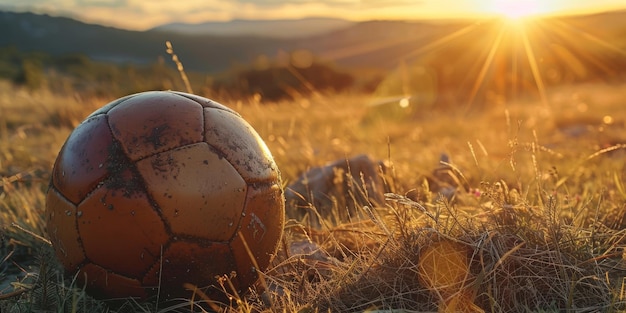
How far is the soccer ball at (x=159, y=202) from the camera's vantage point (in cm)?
235

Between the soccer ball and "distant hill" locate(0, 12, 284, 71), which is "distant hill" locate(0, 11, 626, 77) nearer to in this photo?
"distant hill" locate(0, 12, 284, 71)

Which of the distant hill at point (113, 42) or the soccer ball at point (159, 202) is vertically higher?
the soccer ball at point (159, 202)

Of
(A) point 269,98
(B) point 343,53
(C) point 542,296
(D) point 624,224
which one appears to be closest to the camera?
(C) point 542,296

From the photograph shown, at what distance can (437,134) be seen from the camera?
9492 millimetres

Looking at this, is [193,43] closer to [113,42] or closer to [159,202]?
[113,42]

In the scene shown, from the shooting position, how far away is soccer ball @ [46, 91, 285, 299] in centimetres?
235

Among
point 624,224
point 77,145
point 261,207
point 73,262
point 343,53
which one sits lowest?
point 343,53

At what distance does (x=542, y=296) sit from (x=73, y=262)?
2.07 metres

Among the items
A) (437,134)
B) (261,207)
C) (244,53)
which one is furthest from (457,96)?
(244,53)

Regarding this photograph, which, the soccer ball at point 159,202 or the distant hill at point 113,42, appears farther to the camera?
the distant hill at point 113,42

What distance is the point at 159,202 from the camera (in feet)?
7.64

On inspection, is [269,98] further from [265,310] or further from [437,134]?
[265,310]

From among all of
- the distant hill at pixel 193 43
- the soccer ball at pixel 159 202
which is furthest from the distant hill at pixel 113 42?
the soccer ball at pixel 159 202

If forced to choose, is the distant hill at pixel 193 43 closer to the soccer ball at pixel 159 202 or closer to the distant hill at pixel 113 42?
the distant hill at pixel 113 42
